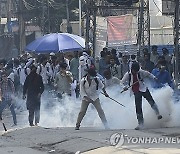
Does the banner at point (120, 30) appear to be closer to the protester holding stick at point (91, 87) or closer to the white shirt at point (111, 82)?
the white shirt at point (111, 82)

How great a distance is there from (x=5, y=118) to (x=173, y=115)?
255 inches

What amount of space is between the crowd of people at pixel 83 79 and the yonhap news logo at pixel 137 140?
59.5 inches

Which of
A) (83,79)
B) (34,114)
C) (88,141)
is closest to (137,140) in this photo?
(88,141)

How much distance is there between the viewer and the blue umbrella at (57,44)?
78.3 feet

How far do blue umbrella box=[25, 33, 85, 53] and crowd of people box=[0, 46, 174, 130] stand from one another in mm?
2164

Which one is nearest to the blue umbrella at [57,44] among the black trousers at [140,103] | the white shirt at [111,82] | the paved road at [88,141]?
the white shirt at [111,82]

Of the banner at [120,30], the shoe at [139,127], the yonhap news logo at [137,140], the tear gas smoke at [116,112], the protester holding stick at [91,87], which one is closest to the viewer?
the yonhap news logo at [137,140]

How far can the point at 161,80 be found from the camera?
46.0ft

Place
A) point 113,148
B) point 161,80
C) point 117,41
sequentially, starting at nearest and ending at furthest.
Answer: point 113,148, point 161,80, point 117,41

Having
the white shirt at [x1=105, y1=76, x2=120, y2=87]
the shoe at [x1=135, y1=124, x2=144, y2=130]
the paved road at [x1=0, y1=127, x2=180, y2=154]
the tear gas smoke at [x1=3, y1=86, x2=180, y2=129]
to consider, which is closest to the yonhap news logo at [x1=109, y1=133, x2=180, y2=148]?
the paved road at [x1=0, y1=127, x2=180, y2=154]

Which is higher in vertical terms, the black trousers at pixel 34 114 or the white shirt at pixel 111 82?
the white shirt at pixel 111 82

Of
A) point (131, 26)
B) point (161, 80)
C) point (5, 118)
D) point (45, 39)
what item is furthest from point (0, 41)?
point (161, 80)

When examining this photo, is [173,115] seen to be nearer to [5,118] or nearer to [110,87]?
[110,87]

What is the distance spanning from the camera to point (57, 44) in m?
24.1
